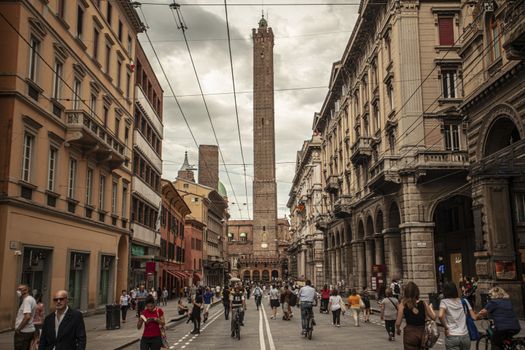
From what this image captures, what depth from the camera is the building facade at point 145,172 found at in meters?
38.2

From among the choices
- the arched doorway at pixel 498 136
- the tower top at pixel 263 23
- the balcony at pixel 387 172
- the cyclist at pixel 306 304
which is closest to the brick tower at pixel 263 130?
the tower top at pixel 263 23

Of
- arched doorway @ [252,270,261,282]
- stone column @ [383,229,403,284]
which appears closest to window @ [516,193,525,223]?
stone column @ [383,229,403,284]

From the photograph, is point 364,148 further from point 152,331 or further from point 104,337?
point 152,331

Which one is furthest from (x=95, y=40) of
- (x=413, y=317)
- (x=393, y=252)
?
(x=413, y=317)

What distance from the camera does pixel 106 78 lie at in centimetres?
3072

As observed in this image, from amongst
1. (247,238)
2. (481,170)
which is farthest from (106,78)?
(247,238)

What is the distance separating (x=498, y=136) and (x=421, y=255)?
10.8 meters

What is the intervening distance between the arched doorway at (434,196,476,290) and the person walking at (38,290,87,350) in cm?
2932

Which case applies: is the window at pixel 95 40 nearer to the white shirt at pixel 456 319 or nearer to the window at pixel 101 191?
the window at pixel 101 191

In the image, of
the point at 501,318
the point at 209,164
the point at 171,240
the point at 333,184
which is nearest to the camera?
the point at 501,318

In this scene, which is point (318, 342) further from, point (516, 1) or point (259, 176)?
point (259, 176)

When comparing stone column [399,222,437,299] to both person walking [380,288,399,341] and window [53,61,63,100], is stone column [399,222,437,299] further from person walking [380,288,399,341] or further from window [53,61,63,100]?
window [53,61,63,100]

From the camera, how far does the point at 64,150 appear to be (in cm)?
2430

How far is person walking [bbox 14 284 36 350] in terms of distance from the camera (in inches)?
448
